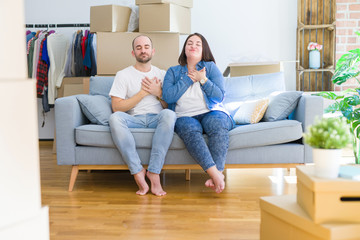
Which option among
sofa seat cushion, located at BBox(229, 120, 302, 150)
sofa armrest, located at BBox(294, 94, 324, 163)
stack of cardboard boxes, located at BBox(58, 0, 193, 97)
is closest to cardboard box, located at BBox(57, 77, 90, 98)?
stack of cardboard boxes, located at BBox(58, 0, 193, 97)

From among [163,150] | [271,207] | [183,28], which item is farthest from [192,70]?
[271,207]

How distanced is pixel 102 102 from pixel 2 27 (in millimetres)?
2089

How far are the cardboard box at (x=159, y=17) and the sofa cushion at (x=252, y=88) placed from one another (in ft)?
2.47

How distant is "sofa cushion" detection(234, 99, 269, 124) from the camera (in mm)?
3135

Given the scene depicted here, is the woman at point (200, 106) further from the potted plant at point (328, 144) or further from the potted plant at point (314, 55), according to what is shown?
the potted plant at point (314, 55)

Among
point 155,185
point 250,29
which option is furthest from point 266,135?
point 250,29

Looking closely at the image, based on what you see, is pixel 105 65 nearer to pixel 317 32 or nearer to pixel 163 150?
pixel 163 150

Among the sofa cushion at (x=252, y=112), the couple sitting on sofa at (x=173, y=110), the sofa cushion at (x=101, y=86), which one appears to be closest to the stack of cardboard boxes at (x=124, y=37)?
the sofa cushion at (x=101, y=86)

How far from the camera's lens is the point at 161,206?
258 cm

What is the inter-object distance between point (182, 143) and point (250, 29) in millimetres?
2482

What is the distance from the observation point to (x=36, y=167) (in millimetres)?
1246

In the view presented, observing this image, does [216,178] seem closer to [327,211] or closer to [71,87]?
[327,211]

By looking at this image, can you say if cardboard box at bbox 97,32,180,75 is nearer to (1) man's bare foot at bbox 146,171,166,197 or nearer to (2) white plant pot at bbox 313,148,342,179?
(1) man's bare foot at bbox 146,171,166,197

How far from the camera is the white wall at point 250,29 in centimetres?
490
